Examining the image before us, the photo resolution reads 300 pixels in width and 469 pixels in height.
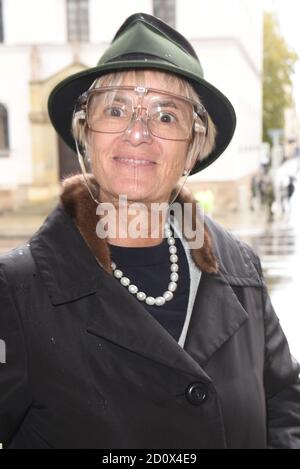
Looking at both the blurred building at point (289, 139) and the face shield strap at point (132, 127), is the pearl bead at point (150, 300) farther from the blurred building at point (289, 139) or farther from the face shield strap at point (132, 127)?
the blurred building at point (289, 139)

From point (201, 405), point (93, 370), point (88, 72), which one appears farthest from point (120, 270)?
point (88, 72)

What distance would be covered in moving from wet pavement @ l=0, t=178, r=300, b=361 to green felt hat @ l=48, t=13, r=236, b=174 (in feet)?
14.2

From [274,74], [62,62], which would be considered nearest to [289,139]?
[274,74]

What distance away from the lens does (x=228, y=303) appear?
5.62ft

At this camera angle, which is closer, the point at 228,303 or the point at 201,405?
the point at 201,405

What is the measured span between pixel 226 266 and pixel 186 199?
0.32 metres

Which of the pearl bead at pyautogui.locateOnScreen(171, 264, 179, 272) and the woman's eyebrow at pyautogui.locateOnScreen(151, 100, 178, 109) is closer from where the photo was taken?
the woman's eyebrow at pyautogui.locateOnScreen(151, 100, 178, 109)

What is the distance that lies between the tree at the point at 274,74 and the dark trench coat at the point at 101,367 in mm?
27711

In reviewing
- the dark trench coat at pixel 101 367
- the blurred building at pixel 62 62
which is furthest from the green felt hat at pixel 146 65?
the blurred building at pixel 62 62

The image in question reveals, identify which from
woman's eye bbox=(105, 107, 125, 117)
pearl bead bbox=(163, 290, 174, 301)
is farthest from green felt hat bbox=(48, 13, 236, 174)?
pearl bead bbox=(163, 290, 174, 301)

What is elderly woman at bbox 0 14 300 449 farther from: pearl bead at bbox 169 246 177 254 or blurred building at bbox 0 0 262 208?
blurred building at bbox 0 0 262 208

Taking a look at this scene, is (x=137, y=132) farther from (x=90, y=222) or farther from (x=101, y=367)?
(x=101, y=367)

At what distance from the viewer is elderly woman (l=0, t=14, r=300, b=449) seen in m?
1.46
